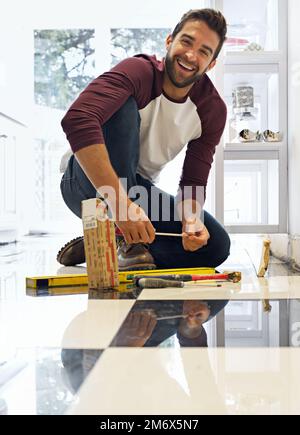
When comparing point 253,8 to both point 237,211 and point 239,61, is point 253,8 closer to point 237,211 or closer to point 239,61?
point 239,61

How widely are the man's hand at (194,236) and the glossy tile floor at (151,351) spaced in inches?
9.9

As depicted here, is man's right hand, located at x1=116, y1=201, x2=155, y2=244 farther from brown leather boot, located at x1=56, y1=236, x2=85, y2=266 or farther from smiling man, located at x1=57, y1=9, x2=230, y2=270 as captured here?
brown leather boot, located at x1=56, y1=236, x2=85, y2=266

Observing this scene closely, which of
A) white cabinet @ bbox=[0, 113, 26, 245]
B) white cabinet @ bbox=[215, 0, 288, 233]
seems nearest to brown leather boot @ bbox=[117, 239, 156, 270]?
white cabinet @ bbox=[215, 0, 288, 233]

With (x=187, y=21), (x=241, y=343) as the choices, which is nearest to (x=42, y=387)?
(x=241, y=343)

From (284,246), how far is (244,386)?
1630mm

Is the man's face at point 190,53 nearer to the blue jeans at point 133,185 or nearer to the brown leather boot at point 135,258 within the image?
the blue jeans at point 133,185

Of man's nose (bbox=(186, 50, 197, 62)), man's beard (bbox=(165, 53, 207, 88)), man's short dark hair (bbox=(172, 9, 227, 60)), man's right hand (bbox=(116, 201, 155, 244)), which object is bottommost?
man's right hand (bbox=(116, 201, 155, 244))

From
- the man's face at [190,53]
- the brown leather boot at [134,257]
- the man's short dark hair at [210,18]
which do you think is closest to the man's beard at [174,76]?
the man's face at [190,53]

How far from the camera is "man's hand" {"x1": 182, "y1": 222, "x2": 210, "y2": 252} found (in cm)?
159

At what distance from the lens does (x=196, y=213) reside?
177 centimetres

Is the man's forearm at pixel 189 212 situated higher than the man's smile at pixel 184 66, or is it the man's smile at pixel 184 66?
the man's smile at pixel 184 66

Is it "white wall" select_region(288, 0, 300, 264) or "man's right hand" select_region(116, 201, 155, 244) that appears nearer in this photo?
"man's right hand" select_region(116, 201, 155, 244)

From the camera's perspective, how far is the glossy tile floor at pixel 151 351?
0.55 m

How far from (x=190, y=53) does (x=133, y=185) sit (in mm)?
418
